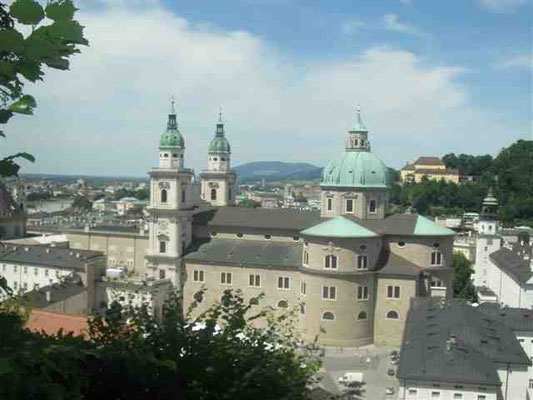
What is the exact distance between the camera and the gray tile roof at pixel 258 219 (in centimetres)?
4725

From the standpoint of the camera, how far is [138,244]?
193 feet

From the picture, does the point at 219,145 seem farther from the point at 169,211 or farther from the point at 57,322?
the point at 57,322

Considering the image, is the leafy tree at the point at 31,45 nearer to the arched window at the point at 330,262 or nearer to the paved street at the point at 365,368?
the paved street at the point at 365,368

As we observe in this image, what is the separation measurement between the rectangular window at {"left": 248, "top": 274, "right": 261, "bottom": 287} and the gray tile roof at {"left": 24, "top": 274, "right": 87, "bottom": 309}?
1168 centimetres

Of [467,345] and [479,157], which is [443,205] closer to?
[479,157]

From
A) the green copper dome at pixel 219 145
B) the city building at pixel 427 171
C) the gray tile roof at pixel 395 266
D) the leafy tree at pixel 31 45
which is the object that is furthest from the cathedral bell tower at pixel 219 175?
the city building at pixel 427 171

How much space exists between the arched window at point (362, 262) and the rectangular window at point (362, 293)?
1351 millimetres

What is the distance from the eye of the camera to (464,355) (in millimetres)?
27141

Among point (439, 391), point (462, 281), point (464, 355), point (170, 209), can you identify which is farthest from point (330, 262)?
point (462, 281)

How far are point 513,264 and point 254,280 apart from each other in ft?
81.6

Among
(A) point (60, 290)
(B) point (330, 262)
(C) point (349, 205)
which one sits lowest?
(A) point (60, 290)

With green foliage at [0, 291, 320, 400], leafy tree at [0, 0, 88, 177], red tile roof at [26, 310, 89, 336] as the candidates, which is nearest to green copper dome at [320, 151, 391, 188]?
red tile roof at [26, 310, 89, 336]

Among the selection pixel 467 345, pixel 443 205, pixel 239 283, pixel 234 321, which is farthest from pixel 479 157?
pixel 234 321

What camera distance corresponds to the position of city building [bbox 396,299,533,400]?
26047mm
